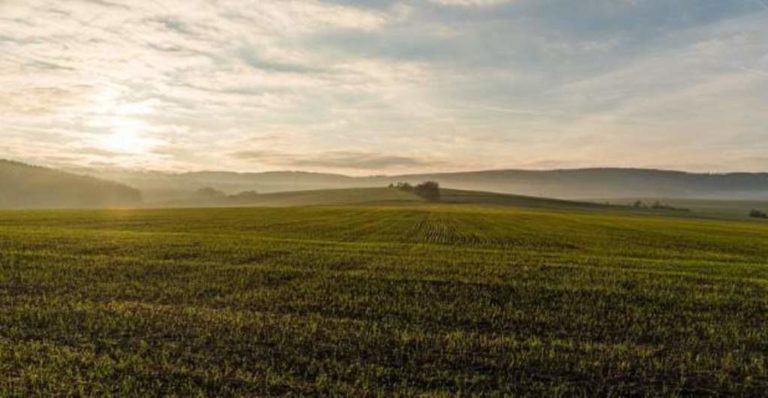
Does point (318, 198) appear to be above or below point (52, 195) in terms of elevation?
above

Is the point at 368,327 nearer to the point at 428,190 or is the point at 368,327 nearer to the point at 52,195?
the point at 428,190

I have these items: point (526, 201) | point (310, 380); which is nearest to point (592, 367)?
point (310, 380)

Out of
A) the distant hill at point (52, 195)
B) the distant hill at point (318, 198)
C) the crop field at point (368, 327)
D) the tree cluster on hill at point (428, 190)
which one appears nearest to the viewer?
the crop field at point (368, 327)

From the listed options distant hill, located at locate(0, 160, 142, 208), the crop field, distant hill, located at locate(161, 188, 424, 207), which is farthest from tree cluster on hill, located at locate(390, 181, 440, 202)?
the crop field

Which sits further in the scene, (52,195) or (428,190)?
(52,195)

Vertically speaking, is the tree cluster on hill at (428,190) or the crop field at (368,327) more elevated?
the tree cluster on hill at (428,190)

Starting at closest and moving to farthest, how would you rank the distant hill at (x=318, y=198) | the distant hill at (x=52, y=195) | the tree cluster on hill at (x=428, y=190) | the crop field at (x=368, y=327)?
1. the crop field at (x=368, y=327)
2. the tree cluster on hill at (x=428, y=190)
3. the distant hill at (x=318, y=198)
4. the distant hill at (x=52, y=195)

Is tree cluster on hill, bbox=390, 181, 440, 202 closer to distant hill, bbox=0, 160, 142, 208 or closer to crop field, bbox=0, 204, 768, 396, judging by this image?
distant hill, bbox=0, 160, 142, 208

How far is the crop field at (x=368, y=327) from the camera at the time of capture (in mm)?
9312

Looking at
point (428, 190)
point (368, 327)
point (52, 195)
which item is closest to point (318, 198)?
Answer: point (428, 190)

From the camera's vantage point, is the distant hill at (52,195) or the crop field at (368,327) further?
the distant hill at (52,195)

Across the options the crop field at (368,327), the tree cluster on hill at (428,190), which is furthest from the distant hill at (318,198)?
the crop field at (368,327)

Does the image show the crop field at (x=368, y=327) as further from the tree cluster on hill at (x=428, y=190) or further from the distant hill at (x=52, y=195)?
the distant hill at (x=52, y=195)

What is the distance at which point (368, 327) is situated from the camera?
12656 millimetres
